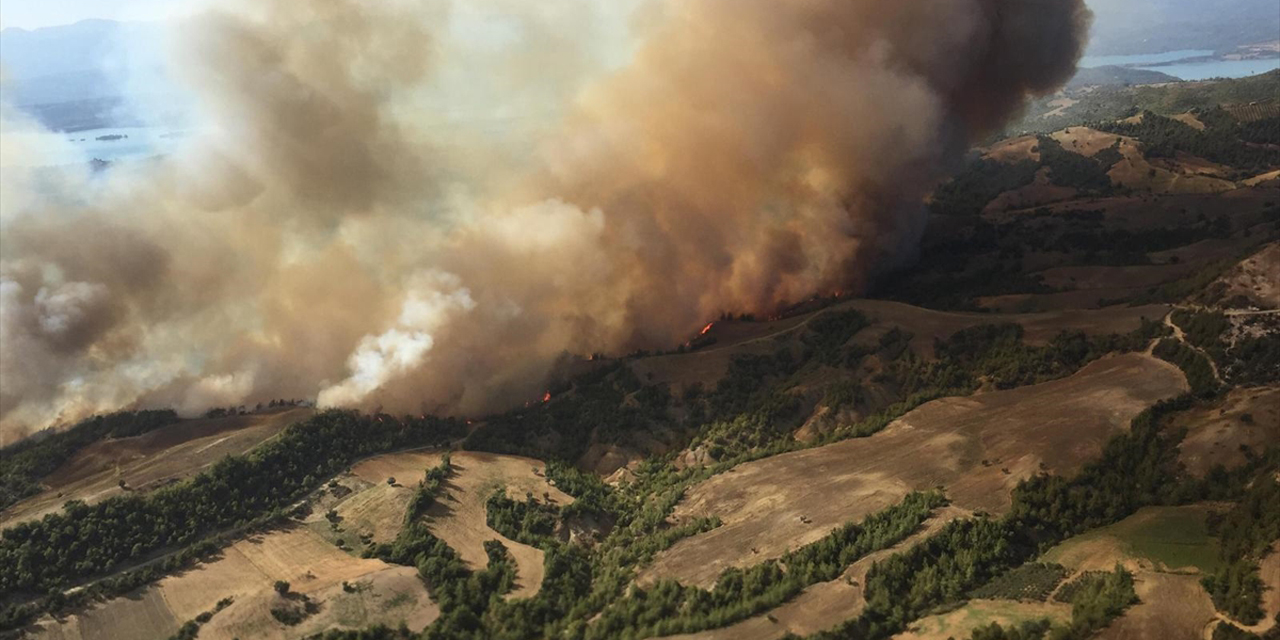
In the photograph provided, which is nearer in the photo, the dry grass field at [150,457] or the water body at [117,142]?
the dry grass field at [150,457]

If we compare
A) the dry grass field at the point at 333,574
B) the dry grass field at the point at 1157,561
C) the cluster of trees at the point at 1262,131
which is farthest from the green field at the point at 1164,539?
the cluster of trees at the point at 1262,131

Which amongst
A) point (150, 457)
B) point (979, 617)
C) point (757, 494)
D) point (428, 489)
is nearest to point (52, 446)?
point (150, 457)

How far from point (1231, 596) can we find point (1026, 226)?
66833mm

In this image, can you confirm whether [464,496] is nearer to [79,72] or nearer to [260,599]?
[260,599]

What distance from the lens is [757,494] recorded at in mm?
48812

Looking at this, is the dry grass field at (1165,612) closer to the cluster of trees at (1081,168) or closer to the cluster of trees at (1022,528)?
the cluster of trees at (1022,528)

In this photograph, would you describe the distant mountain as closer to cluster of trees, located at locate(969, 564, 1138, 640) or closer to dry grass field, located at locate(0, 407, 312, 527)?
dry grass field, located at locate(0, 407, 312, 527)

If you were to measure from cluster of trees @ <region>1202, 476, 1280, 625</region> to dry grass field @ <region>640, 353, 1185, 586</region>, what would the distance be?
293 inches

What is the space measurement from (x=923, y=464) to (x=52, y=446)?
56279 millimetres

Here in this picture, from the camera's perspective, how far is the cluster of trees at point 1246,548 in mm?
33875

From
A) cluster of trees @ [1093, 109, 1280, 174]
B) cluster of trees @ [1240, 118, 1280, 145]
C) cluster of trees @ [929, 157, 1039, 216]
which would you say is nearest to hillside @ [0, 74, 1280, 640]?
cluster of trees @ [929, 157, 1039, 216]

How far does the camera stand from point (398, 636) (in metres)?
40.0

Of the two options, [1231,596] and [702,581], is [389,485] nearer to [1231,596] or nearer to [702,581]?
[702,581]

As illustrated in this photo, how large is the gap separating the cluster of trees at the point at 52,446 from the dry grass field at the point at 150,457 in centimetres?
72
